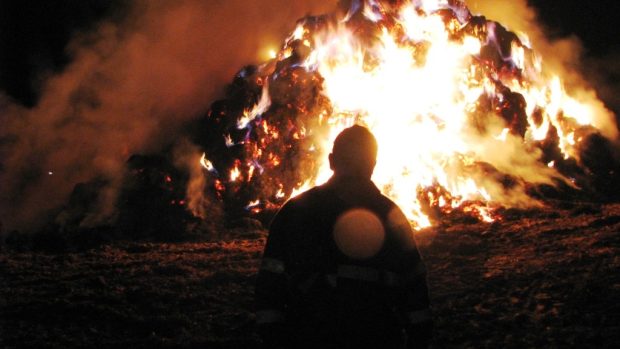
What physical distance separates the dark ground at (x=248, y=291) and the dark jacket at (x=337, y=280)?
382cm

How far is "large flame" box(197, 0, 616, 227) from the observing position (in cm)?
1614

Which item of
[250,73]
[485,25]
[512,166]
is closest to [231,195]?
[250,73]

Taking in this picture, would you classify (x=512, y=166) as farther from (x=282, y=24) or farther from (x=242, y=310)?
(x=242, y=310)

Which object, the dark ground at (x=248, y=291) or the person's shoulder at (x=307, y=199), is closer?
the person's shoulder at (x=307, y=199)

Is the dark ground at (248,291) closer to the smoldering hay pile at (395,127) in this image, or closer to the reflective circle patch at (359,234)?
the smoldering hay pile at (395,127)

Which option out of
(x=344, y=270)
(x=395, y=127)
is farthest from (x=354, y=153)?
(x=395, y=127)

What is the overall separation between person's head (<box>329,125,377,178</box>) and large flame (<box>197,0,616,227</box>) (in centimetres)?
1202

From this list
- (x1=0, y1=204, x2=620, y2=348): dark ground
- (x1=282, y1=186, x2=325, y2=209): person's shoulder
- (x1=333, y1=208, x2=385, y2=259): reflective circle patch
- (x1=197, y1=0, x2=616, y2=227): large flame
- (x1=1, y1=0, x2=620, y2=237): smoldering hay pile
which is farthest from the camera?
(x1=197, y1=0, x2=616, y2=227): large flame

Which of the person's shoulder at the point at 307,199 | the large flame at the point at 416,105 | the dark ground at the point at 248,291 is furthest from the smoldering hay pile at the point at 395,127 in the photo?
the person's shoulder at the point at 307,199

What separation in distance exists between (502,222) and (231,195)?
28.8ft

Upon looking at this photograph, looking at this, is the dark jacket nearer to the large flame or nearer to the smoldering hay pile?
the smoldering hay pile

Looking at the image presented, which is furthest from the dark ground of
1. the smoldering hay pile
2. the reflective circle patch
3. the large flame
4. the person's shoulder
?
the person's shoulder

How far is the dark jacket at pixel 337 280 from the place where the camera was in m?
3.02

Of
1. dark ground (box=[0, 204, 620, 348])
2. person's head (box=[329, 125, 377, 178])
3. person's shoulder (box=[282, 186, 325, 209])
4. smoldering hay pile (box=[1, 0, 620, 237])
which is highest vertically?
smoldering hay pile (box=[1, 0, 620, 237])
